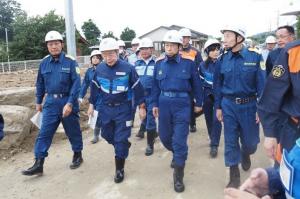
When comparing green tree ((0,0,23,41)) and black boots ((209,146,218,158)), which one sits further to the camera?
green tree ((0,0,23,41))

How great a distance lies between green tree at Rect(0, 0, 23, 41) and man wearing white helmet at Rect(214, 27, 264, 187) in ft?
202

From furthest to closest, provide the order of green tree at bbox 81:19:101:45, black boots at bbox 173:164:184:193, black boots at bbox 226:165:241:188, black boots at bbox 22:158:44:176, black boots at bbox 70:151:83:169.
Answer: green tree at bbox 81:19:101:45
black boots at bbox 70:151:83:169
black boots at bbox 22:158:44:176
black boots at bbox 173:164:184:193
black boots at bbox 226:165:241:188

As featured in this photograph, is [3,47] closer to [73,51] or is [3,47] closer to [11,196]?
[73,51]

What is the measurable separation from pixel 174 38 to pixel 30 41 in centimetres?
3145

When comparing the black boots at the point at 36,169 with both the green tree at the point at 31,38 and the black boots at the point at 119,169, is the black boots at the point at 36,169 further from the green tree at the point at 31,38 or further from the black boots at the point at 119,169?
the green tree at the point at 31,38

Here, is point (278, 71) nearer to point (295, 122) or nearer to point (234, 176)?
point (295, 122)

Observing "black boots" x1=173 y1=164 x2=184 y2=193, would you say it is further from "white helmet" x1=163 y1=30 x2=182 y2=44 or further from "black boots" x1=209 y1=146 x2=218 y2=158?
"white helmet" x1=163 y1=30 x2=182 y2=44

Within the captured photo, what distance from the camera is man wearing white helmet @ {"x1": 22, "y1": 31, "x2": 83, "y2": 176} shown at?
19.2ft

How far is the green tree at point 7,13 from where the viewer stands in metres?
62.4

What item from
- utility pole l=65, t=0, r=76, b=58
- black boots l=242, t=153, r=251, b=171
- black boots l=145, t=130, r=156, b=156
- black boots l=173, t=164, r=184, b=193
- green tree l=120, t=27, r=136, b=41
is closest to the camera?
black boots l=173, t=164, r=184, b=193

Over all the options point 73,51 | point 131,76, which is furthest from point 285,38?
point 73,51

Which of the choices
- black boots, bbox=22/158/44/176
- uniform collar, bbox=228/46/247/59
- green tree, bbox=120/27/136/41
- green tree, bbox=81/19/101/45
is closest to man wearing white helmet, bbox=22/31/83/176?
black boots, bbox=22/158/44/176

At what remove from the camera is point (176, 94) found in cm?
530

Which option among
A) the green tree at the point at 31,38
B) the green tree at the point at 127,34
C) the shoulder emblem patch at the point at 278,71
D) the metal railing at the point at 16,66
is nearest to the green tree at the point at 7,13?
the green tree at the point at 127,34
